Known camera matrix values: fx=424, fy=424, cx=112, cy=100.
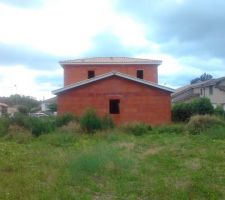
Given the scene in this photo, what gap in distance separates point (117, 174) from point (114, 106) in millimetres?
19048

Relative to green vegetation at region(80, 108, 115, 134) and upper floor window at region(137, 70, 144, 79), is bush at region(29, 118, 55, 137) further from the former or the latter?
upper floor window at region(137, 70, 144, 79)

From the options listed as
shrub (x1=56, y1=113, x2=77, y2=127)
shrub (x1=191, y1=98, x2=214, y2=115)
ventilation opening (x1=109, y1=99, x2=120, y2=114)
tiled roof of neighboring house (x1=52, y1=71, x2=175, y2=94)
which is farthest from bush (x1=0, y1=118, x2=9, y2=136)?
shrub (x1=191, y1=98, x2=214, y2=115)

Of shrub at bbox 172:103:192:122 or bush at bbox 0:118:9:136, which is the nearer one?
bush at bbox 0:118:9:136

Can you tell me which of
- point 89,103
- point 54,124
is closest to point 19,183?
point 54,124

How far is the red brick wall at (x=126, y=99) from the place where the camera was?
2922 cm

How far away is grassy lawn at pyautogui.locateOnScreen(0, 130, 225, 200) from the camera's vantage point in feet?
29.0

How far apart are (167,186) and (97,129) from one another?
50.1 feet

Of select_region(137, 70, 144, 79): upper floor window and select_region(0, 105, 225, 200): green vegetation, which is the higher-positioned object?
select_region(137, 70, 144, 79): upper floor window

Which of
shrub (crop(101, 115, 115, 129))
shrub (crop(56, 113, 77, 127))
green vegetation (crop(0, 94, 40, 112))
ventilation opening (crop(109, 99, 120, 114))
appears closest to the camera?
shrub (crop(101, 115, 115, 129))

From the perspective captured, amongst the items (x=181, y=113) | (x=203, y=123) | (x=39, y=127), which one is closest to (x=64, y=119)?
(x=39, y=127)

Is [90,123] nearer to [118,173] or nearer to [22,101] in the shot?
[118,173]

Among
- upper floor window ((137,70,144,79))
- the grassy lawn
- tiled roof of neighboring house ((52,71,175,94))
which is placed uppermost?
upper floor window ((137,70,144,79))

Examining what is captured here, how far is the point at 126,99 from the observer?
29.3 meters

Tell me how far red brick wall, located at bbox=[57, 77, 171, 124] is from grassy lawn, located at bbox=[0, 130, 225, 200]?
474 inches
